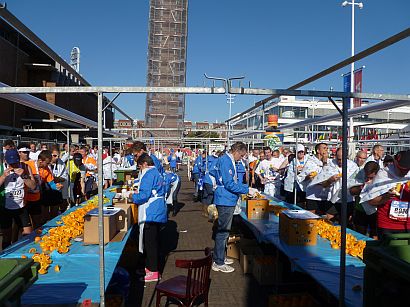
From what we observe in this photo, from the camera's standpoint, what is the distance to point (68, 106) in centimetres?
2891

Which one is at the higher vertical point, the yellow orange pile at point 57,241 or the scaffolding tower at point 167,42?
the scaffolding tower at point 167,42

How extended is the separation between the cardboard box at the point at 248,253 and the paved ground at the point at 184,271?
11cm

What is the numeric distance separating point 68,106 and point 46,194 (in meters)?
23.7

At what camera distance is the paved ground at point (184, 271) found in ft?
14.6

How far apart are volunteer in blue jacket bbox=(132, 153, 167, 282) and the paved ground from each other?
1.48 ft

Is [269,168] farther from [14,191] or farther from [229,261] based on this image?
[14,191]

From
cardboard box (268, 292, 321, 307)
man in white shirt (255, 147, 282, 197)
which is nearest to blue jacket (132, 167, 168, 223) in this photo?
cardboard box (268, 292, 321, 307)

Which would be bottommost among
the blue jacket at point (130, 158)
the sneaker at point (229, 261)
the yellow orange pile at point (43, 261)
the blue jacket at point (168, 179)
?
the sneaker at point (229, 261)

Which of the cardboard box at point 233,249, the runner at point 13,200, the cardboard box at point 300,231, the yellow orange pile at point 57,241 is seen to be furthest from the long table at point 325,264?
the runner at point 13,200

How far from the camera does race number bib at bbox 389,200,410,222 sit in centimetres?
400

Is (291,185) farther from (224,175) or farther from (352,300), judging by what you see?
(352,300)

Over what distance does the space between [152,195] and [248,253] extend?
194 centimetres

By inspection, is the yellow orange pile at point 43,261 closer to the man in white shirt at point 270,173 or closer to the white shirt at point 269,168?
the man in white shirt at point 270,173

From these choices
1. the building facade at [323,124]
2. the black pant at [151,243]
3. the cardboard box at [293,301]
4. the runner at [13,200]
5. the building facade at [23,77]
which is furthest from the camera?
the building facade at [23,77]
